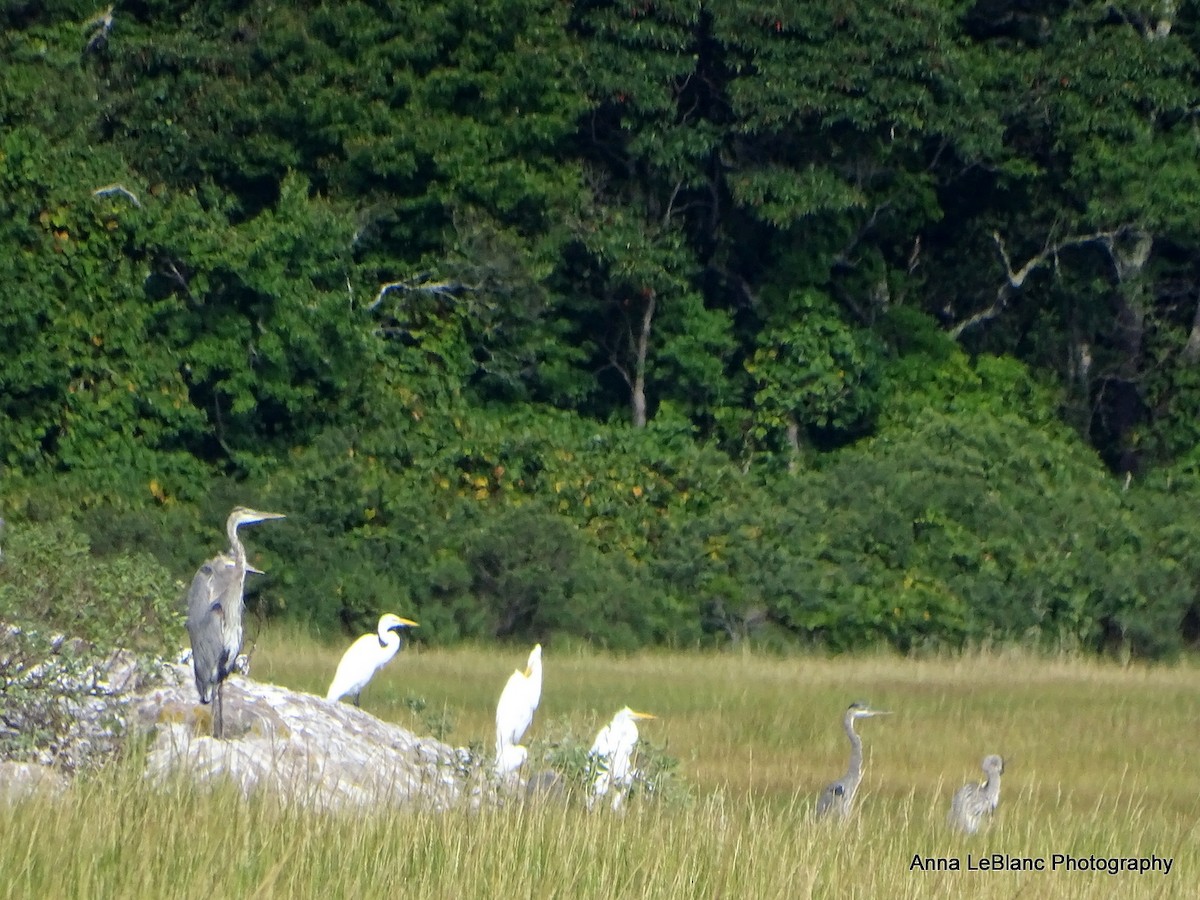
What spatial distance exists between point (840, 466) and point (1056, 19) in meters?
7.38

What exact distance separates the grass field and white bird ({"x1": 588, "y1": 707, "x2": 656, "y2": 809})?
17 centimetres

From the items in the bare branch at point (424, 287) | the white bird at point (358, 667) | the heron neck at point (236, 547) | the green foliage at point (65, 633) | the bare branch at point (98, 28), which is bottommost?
the white bird at point (358, 667)

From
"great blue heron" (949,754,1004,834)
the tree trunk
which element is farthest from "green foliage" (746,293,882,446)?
"great blue heron" (949,754,1004,834)

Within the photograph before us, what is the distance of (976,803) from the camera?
8.20 meters

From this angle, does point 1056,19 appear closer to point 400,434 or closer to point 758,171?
point 758,171

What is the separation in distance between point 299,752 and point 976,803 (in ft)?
10.1

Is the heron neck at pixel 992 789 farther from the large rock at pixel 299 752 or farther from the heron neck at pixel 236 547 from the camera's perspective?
the heron neck at pixel 236 547

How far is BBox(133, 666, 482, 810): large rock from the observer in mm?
6570

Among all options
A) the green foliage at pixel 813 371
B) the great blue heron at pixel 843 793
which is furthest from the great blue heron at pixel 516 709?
the green foliage at pixel 813 371

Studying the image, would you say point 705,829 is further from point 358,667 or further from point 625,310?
point 625,310

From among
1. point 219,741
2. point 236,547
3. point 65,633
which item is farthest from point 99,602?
point 219,741

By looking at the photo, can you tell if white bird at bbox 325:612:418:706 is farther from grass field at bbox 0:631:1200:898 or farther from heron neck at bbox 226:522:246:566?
heron neck at bbox 226:522:246:566

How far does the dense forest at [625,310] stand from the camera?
63.1 ft

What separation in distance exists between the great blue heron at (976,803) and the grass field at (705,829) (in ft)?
0.41
